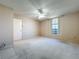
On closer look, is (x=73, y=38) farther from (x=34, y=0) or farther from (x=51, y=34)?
(x=34, y=0)

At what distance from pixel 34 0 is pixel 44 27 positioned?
248 inches

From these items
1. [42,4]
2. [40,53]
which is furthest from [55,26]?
[40,53]

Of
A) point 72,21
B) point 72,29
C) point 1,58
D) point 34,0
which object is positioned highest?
point 34,0

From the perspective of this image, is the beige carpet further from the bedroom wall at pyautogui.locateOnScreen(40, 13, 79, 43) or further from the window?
the window

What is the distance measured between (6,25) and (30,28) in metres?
4.03

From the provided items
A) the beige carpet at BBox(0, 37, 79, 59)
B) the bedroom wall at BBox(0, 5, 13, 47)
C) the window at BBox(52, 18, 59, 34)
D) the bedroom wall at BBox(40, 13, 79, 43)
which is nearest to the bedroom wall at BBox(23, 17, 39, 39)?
the window at BBox(52, 18, 59, 34)

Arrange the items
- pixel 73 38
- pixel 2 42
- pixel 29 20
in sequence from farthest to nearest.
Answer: pixel 29 20 < pixel 73 38 < pixel 2 42

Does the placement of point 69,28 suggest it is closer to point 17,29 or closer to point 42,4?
point 42,4

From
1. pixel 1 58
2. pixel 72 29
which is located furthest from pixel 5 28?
pixel 72 29

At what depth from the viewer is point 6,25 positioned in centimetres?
462

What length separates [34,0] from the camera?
3500mm

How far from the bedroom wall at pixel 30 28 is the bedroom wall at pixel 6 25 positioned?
113 inches

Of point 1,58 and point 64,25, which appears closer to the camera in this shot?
point 1,58

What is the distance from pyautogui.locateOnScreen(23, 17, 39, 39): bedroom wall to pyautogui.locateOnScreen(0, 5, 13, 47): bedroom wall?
288 cm
